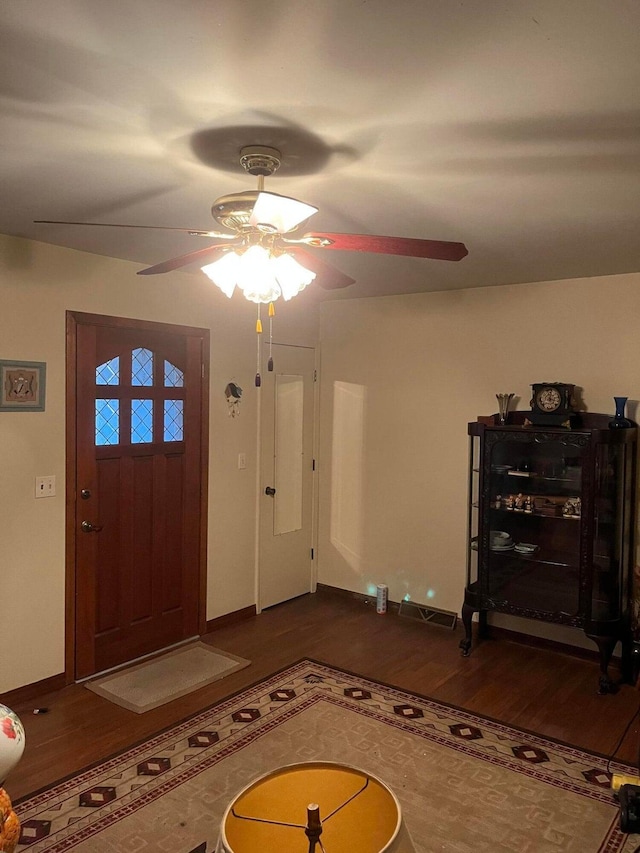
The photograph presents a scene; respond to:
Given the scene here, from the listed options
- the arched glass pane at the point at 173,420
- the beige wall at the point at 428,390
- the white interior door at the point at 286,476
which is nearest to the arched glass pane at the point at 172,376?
the arched glass pane at the point at 173,420

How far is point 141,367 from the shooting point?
12.9 feet

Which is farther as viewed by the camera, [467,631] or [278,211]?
[467,631]

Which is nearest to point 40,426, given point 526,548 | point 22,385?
point 22,385

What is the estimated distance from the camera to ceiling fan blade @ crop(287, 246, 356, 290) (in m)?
2.18

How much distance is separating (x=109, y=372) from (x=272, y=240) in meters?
2.03

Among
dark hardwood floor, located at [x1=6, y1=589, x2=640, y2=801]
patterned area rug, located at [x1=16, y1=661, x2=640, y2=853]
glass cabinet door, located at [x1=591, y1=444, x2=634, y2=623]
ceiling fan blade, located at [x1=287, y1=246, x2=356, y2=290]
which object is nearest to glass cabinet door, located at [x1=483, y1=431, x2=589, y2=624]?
glass cabinet door, located at [x1=591, y1=444, x2=634, y2=623]

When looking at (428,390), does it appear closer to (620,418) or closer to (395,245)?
(620,418)

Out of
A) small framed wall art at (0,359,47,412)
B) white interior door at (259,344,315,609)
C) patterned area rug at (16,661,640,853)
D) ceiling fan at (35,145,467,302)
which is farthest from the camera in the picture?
white interior door at (259,344,315,609)

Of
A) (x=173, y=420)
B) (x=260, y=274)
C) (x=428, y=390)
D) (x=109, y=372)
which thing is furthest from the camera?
(x=428, y=390)

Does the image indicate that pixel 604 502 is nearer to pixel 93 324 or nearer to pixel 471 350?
pixel 471 350

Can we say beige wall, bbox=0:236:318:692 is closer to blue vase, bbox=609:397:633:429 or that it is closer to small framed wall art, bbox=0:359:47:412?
small framed wall art, bbox=0:359:47:412

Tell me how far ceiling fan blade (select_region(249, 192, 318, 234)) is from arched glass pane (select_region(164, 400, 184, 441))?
246cm

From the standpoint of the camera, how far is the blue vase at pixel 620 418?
3.72m

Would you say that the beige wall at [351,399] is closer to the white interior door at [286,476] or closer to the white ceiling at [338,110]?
the white interior door at [286,476]
